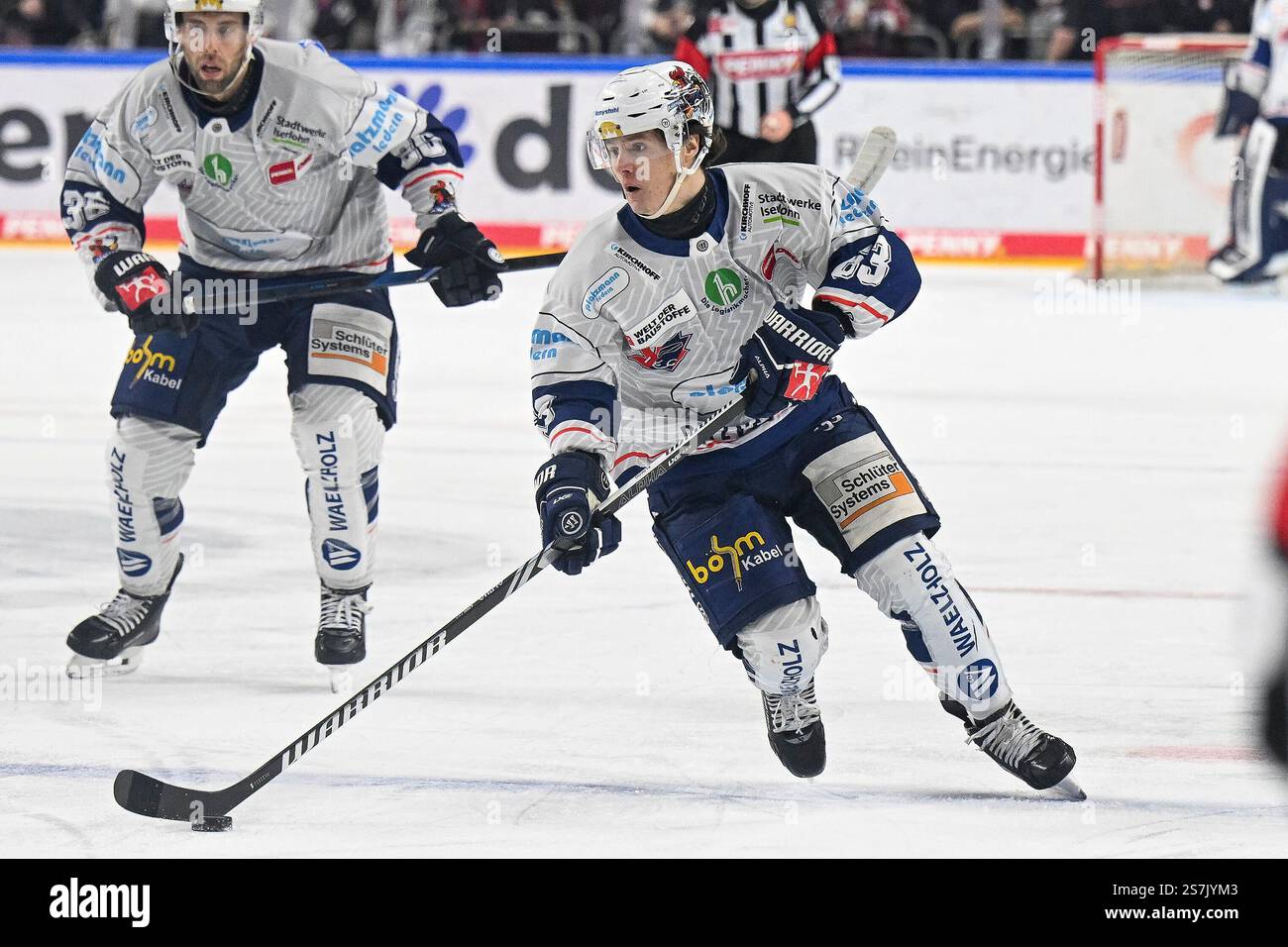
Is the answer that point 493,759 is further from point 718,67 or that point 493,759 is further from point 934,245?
point 934,245

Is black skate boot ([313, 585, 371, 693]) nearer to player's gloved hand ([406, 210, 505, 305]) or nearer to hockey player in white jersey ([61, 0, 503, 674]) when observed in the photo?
hockey player in white jersey ([61, 0, 503, 674])

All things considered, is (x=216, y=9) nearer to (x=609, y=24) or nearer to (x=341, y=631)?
(x=341, y=631)

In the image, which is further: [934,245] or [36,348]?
[934,245]

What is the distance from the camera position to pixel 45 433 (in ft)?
22.5

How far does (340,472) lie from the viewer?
4.23 meters

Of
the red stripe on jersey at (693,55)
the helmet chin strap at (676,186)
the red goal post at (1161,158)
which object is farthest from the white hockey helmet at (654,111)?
the red goal post at (1161,158)

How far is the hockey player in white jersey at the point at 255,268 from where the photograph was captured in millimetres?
4195

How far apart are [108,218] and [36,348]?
178 inches

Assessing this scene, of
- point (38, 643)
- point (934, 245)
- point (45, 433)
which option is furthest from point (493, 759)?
point (934, 245)

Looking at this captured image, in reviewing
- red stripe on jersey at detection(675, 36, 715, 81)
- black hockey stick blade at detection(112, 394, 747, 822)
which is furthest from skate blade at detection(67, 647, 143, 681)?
red stripe on jersey at detection(675, 36, 715, 81)

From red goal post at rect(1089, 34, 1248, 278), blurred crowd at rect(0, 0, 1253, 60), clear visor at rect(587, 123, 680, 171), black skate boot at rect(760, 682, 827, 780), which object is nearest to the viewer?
clear visor at rect(587, 123, 680, 171)

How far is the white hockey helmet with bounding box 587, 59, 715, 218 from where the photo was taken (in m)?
3.34

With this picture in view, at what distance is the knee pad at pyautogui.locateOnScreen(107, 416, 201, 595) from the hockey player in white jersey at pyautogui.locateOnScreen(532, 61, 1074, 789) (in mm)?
1133
